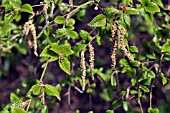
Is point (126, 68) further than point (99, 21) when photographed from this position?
Yes

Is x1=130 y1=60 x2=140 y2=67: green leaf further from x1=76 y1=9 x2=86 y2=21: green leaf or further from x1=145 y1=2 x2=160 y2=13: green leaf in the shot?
x1=76 y1=9 x2=86 y2=21: green leaf

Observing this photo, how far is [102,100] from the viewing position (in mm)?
3426

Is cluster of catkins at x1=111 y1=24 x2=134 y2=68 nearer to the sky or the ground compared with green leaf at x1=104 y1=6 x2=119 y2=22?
nearer to the ground

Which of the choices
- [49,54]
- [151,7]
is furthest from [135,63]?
[49,54]

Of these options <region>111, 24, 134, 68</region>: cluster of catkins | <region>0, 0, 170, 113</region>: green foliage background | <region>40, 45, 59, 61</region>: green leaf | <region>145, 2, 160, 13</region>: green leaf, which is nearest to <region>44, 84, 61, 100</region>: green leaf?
<region>0, 0, 170, 113</region>: green foliage background

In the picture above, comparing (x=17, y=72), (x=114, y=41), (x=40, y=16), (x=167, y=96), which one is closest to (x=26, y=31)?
(x=40, y=16)

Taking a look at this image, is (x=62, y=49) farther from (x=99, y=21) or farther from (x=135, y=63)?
(x=135, y=63)

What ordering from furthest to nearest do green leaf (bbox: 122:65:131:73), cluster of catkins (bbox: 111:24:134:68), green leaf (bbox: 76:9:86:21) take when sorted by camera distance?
green leaf (bbox: 76:9:86:21)
green leaf (bbox: 122:65:131:73)
cluster of catkins (bbox: 111:24:134:68)

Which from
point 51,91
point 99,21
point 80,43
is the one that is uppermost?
point 99,21

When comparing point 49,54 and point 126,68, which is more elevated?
point 49,54

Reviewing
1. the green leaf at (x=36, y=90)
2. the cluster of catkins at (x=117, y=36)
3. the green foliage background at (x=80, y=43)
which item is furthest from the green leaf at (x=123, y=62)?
the green leaf at (x=36, y=90)

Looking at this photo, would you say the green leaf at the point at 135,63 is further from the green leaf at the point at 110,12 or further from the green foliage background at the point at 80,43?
the green leaf at the point at 110,12

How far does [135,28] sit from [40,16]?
88 centimetres

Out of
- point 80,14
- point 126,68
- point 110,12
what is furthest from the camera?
point 80,14
